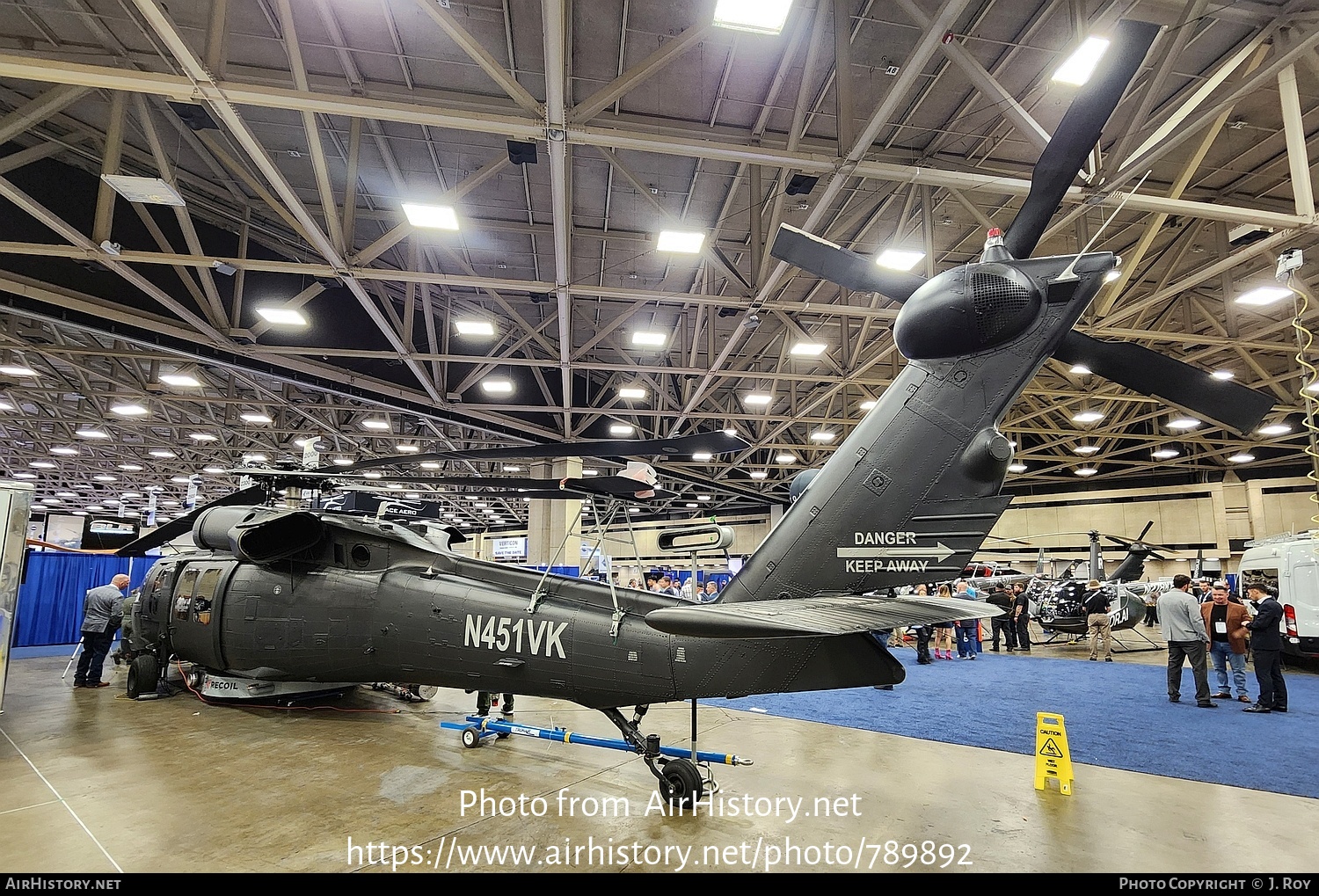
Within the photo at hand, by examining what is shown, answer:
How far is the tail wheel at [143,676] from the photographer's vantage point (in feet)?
29.3

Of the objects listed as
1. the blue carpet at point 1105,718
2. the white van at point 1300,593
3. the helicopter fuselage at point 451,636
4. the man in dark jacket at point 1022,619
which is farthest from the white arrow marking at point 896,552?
the man in dark jacket at point 1022,619

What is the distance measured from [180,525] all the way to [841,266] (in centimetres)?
954

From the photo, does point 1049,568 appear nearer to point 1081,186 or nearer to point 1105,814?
point 1081,186

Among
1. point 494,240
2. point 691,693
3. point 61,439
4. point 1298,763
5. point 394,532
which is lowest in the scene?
point 1298,763

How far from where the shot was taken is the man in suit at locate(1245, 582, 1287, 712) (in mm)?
9008

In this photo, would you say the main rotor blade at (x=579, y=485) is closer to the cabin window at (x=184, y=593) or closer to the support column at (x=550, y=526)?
the cabin window at (x=184, y=593)

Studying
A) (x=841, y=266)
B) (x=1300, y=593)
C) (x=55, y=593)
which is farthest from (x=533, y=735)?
(x=55, y=593)

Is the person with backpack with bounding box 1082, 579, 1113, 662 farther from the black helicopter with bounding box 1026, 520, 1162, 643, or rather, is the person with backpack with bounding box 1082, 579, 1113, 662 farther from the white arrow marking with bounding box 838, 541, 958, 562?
the white arrow marking with bounding box 838, 541, 958, 562

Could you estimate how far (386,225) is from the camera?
12156 millimetres

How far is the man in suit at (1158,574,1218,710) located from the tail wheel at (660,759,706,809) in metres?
9.17

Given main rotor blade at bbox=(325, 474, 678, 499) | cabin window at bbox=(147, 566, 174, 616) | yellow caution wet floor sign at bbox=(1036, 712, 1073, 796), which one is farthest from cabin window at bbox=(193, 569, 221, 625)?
yellow caution wet floor sign at bbox=(1036, 712, 1073, 796)

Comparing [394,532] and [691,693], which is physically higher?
[394,532]

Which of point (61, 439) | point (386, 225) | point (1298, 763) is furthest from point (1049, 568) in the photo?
point (61, 439)
